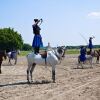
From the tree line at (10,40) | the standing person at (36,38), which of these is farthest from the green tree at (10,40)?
the standing person at (36,38)

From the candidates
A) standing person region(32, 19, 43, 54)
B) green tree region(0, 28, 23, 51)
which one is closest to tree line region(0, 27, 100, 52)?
green tree region(0, 28, 23, 51)

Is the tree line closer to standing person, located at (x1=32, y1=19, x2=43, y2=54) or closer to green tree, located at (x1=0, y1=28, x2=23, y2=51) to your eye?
green tree, located at (x1=0, y1=28, x2=23, y2=51)

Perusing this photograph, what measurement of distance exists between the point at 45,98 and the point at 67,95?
1.05m

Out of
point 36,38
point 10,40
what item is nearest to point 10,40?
point 10,40

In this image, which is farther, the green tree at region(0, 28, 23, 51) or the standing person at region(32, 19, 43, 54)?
the green tree at region(0, 28, 23, 51)

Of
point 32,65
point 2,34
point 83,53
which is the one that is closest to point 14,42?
point 2,34

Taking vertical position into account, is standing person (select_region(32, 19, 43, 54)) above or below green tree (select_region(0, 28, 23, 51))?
below

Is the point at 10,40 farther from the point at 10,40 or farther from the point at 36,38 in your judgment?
the point at 36,38

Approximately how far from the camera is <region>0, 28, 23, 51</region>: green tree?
4230 inches

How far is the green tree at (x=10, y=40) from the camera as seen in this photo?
352 feet

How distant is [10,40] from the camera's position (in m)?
110

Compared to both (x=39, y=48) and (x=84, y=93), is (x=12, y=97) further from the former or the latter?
(x=39, y=48)

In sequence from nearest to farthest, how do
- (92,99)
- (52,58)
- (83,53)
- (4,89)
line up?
(92,99) → (4,89) → (52,58) → (83,53)

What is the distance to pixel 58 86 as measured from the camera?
709 inches
